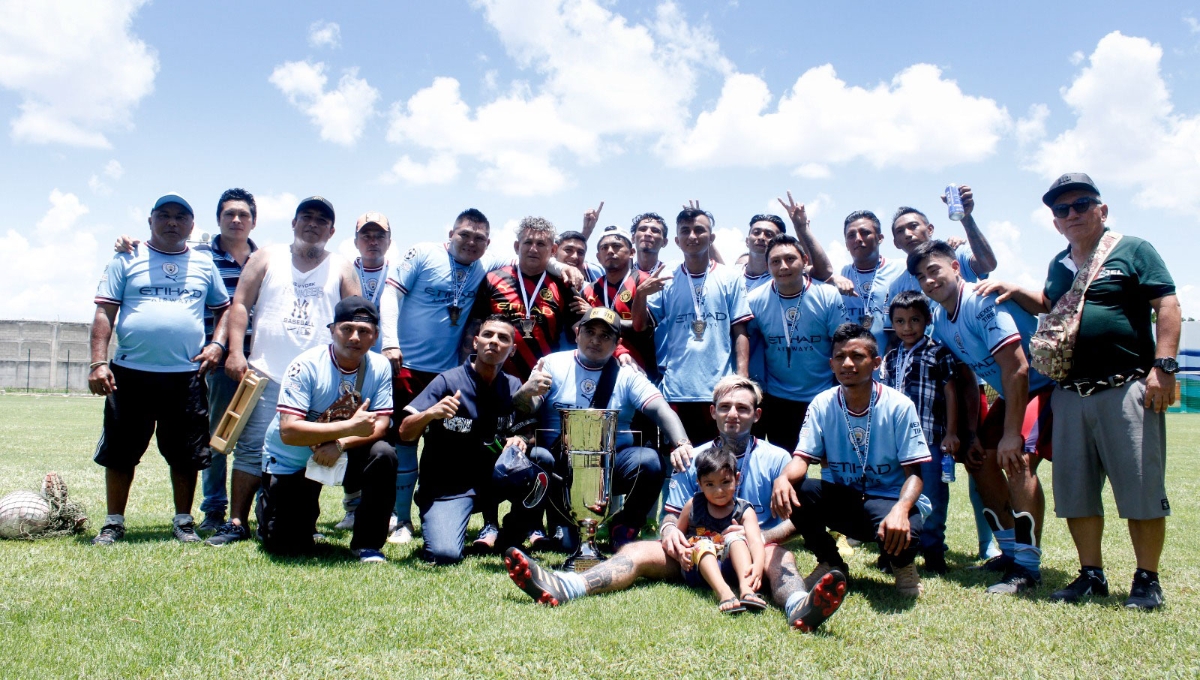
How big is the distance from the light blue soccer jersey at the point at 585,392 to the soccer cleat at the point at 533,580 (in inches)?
65.6

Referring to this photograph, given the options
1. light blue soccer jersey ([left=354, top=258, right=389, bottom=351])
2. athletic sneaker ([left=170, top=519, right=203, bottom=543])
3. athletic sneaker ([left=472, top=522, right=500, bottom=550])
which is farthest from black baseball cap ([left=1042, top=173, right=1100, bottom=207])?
athletic sneaker ([left=170, top=519, right=203, bottom=543])

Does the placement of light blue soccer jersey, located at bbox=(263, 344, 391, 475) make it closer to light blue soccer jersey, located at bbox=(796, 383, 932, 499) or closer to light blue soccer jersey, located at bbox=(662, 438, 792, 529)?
light blue soccer jersey, located at bbox=(662, 438, 792, 529)

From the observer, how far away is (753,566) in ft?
13.6

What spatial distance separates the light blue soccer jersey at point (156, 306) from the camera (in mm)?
5680

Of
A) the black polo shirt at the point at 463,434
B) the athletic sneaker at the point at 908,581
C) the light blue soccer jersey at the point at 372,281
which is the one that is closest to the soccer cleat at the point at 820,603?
the athletic sneaker at the point at 908,581

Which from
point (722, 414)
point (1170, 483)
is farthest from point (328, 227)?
point (1170, 483)

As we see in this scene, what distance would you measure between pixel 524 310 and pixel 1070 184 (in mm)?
3999

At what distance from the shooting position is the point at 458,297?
664cm

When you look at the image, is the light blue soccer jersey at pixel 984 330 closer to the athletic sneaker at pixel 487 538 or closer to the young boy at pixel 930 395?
the young boy at pixel 930 395

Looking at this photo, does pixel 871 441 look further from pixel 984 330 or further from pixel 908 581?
pixel 984 330

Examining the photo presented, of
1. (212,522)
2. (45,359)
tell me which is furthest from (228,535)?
(45,359)

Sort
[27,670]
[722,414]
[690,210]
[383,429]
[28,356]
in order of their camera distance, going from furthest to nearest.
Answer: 1. [28,356]
2. [690,210]
3. [383,429]
4. [722,414]
5. [27,670]

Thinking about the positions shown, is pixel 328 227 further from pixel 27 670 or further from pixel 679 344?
pixel 27 670

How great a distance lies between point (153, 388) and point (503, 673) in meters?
4.03
